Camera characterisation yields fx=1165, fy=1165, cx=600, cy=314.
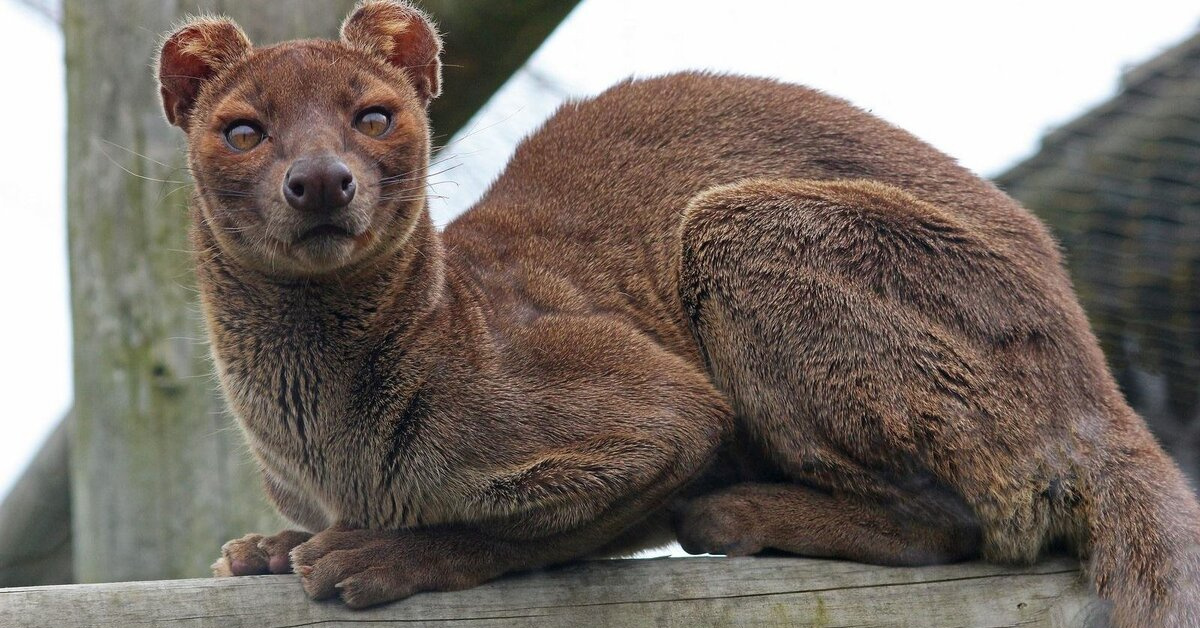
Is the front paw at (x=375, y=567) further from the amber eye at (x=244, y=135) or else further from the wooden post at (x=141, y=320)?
the wooden post at (x=141, y=320)

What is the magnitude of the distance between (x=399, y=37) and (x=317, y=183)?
0.96 m

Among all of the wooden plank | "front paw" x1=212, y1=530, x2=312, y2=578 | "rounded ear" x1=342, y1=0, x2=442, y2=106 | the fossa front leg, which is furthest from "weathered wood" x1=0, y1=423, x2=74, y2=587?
the wooden plank

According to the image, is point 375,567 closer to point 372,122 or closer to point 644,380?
point 644,380

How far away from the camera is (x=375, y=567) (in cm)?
321

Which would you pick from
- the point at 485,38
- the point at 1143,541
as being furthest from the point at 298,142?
the point at 1143,541

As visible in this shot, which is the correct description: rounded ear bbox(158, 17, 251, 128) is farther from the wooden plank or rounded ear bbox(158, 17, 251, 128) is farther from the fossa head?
the wooden plank

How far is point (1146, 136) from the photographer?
455 cm

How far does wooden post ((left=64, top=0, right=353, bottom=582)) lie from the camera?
488 centimetres

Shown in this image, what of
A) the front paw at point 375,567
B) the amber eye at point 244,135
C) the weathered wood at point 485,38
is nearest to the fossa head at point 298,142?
the amber eye at point 244,135

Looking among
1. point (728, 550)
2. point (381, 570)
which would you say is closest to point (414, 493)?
point (381, 570)

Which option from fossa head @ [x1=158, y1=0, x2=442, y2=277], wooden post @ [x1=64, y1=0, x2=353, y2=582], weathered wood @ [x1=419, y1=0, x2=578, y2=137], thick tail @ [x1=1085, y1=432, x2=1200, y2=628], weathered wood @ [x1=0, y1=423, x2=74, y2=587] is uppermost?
fossa head @ [x1=158, y1=0, x2=442, y2=277]

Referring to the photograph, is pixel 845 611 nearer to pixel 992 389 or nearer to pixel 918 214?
pixel 992 389

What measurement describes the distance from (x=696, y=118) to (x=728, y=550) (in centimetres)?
162

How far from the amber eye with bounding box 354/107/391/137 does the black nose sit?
1.17 ft
